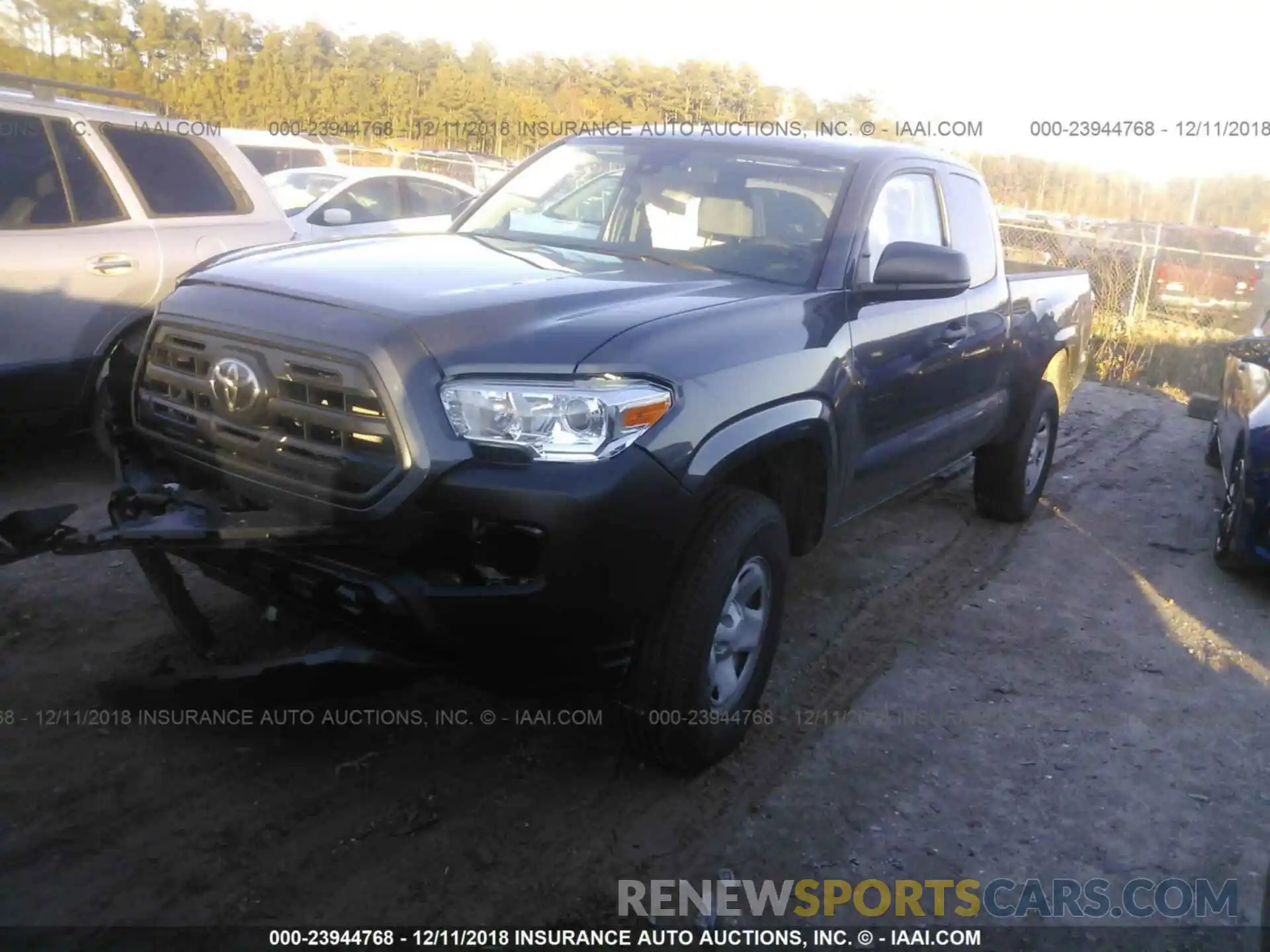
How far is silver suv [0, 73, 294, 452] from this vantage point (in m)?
4.96

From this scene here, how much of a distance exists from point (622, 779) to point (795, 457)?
1.18 meters

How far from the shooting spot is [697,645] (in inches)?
118

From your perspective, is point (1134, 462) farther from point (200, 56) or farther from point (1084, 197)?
point (200, 56)

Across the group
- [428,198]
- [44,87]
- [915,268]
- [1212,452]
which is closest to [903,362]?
[915,268]

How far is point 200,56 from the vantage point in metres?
26.1

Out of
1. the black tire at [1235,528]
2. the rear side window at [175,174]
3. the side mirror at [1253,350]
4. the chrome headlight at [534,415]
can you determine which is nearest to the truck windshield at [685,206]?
the chrome headlight at [534,415]

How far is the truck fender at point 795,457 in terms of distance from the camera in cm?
296

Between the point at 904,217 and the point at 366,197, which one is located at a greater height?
the point at 904,217

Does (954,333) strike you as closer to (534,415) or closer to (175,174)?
(534,415)

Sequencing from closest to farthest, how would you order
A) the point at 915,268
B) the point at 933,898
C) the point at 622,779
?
1. the point at 933,898
2. the point at 622,779
3. the point at 915,268

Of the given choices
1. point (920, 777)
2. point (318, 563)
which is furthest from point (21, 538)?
point (920, 777)

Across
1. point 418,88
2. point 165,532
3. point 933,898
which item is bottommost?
point 933,898

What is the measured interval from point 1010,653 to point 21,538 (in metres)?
3.69

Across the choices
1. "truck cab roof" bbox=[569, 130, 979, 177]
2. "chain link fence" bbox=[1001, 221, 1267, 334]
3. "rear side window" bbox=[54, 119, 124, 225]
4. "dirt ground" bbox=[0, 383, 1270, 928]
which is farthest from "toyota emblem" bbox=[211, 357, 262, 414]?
"chain link fence" bbox=[1001, 221, 1267, 334]
